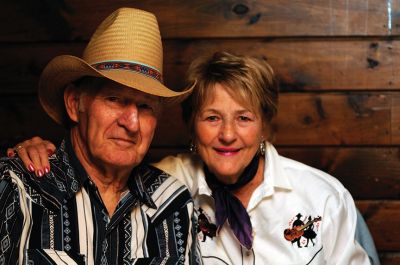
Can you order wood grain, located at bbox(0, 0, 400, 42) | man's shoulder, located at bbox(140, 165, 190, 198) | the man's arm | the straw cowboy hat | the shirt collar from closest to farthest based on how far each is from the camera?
the man's arm, the straw cowboy hat, man's shoulder, located at bbox(140, 165, 190, 198), the shirt collar, wood grain, located at bbox(0, 0, 400, 42)

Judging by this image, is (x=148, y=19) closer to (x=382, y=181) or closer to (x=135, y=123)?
Result: (x=135, y=123)

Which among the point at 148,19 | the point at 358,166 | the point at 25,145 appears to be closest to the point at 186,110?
the point at 148,19

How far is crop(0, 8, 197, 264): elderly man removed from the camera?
1679 millimetres

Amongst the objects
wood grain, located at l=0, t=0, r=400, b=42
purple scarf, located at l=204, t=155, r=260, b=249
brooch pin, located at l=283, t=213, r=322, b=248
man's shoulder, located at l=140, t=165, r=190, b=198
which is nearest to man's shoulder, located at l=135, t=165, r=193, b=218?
man's shoulder, located at l=140, t=165, r=190, b=198

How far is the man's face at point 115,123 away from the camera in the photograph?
1.77 meters

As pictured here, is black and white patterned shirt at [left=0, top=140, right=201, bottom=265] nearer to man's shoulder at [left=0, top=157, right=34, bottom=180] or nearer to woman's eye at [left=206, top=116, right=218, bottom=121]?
man's shoulder at [left=0, top=157, right=34, bottom=180]

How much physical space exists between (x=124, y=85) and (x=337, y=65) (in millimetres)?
1113

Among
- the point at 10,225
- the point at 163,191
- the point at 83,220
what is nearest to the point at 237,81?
the point at 163,191

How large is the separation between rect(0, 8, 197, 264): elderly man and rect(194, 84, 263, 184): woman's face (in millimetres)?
190

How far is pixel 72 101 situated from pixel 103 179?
0.28 metres

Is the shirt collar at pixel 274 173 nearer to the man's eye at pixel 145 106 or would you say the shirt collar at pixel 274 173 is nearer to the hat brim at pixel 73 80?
the hat brim at pixel 73 80

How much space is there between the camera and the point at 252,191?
217 centimetres

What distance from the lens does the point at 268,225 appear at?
2080 millimetres

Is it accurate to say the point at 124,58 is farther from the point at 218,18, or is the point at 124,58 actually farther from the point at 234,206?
the point at 218,18
